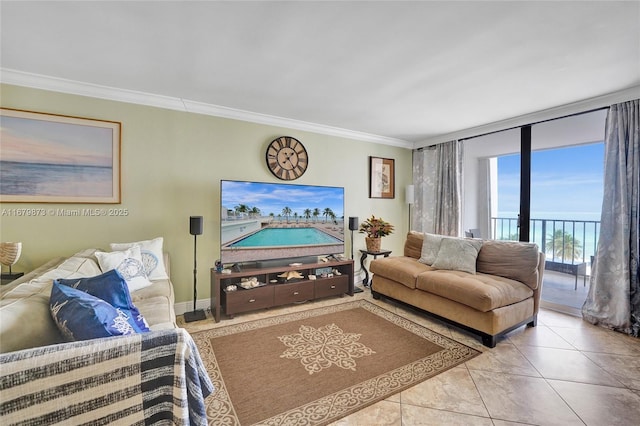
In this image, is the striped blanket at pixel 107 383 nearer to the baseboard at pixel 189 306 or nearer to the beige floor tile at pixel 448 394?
the beige floor tile at pixel 448 394

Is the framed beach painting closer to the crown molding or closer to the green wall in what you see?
the green wall

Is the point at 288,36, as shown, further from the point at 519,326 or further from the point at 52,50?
the point at 519,326

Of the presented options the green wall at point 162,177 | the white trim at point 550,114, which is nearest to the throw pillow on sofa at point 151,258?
the green wall at point 162,177

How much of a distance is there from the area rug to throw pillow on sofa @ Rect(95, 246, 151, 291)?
76cm

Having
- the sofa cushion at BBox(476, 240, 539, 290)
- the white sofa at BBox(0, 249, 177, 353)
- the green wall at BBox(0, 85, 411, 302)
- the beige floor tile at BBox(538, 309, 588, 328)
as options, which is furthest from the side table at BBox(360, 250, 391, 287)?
the white sofa at BBox(0, 249, 177, 353)

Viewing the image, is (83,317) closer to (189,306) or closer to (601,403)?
(189,306)

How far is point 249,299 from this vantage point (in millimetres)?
3250

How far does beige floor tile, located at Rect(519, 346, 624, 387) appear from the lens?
82.3 inches

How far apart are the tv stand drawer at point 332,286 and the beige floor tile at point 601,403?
233 cm

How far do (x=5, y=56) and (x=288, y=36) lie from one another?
2327mm

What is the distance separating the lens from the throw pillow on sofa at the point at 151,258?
2.67 m

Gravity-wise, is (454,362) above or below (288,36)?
below

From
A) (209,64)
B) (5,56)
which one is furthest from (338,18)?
(5,56)

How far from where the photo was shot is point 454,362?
2.31 meters
